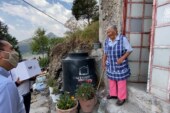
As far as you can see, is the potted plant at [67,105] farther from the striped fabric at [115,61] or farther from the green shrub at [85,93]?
the striped fabric at [115,61]

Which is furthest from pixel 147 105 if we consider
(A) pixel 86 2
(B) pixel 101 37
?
(A) pixel 86 2

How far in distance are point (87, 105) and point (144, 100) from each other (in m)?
1.20

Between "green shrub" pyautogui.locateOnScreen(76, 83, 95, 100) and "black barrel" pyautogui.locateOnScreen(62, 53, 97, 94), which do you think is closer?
"green shrub" pyautogui.locateOnScreen(76, 83, 95, 100)

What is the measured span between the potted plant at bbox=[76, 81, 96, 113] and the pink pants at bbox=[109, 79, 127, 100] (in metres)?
0.50

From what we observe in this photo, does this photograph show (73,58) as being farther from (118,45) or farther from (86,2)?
(86,2)

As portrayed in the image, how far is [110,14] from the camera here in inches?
184

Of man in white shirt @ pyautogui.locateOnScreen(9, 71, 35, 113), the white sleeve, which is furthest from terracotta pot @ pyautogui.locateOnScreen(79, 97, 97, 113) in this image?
the white sleeve

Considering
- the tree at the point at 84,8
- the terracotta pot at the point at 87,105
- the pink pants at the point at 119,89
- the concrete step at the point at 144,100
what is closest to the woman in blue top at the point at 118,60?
the pink pants at the point at 119,89

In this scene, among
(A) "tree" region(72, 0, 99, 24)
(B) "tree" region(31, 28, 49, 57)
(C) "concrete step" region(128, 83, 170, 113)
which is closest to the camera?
(C) "concrete step" region(128, 83, 170, 113)

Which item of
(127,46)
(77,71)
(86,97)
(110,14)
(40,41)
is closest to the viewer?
(127,46)

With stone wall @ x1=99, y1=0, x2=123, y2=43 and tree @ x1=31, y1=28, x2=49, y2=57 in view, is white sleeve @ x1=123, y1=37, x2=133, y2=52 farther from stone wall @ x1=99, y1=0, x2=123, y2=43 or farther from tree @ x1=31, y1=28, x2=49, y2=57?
tree @ x1=31, y1=28, x2=49, y2=57

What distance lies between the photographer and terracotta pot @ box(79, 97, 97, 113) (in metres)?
4.24

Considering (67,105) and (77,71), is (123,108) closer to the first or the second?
(67,105)

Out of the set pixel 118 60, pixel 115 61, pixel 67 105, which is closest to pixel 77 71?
pixel 67 105
